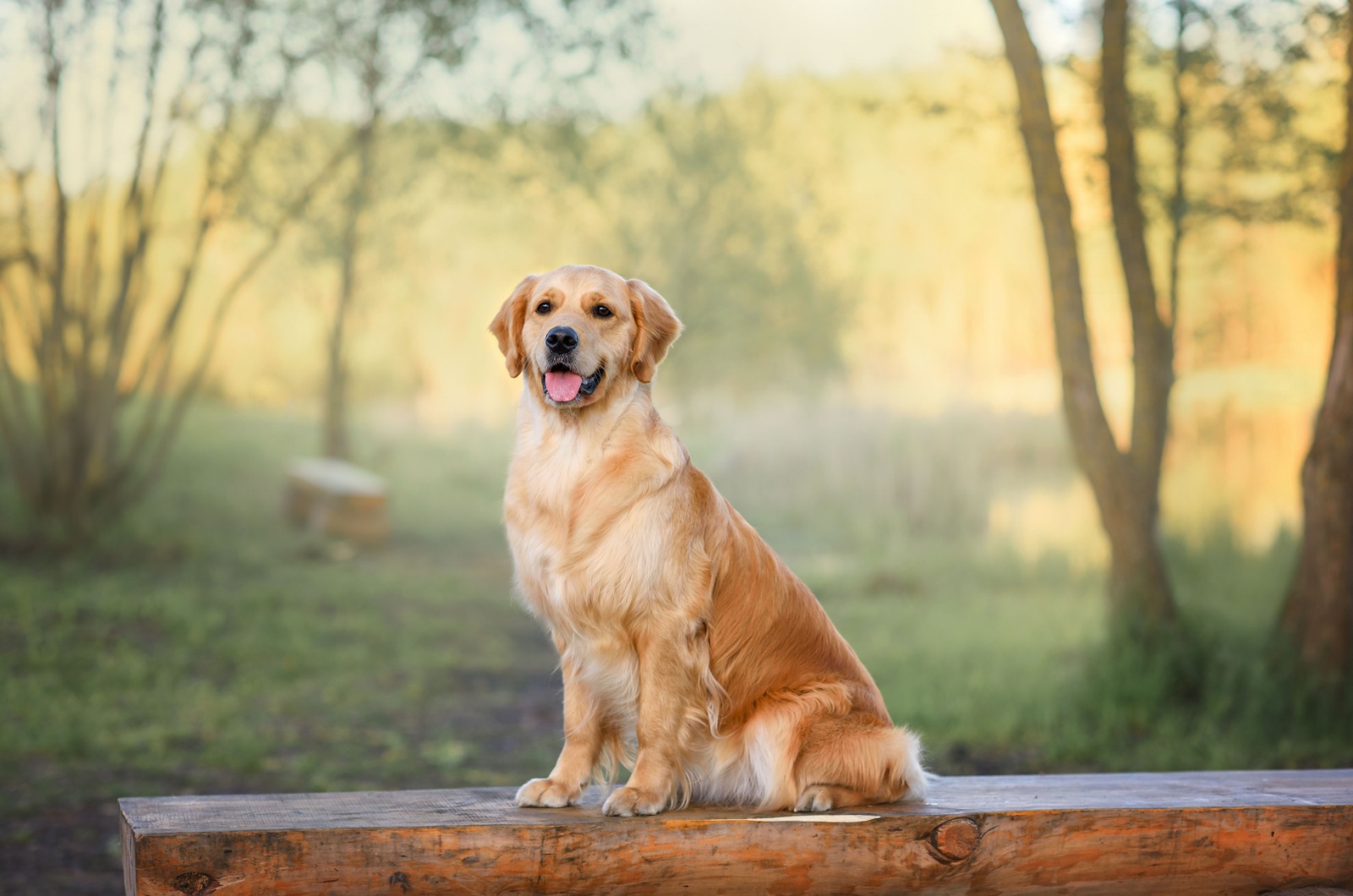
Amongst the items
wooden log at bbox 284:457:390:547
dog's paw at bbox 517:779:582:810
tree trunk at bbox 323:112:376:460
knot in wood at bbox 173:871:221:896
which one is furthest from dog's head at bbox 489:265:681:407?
tree trunk at bbox 323:112:376:460

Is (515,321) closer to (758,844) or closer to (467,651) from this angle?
(758,844)

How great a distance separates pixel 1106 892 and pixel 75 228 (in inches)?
510

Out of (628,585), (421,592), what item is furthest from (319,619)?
(628,585)

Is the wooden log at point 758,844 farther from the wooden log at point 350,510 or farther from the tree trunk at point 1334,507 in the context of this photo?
the wooden log at point 350,510

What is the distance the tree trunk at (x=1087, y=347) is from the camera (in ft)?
18.9

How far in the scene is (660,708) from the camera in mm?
2549

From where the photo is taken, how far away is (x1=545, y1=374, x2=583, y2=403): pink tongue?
8.46 feet

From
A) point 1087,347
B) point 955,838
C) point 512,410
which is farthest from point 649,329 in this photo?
point 512,410

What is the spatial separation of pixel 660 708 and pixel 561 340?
0.84 meters

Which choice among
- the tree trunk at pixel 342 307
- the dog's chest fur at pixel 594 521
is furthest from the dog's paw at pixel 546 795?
the tree trunk at pixel 342 307

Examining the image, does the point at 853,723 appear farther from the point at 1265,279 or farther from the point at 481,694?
the point at 1265,279

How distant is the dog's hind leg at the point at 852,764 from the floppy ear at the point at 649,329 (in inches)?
35.3

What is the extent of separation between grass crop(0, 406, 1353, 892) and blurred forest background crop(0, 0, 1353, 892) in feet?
0.12

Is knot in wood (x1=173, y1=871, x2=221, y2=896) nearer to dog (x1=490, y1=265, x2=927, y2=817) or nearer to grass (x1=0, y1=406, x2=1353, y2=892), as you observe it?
dog (x1=490, y1=265, x2=927, y2=817)
